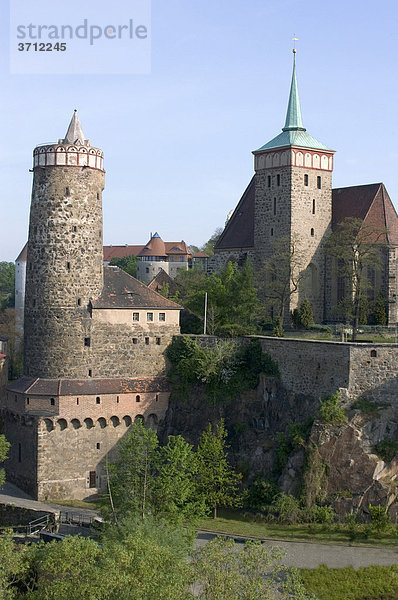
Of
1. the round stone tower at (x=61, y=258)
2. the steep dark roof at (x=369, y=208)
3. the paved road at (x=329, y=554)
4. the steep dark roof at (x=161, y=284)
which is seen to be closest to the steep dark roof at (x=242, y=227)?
the steep dark roof at (x=161, y=284)

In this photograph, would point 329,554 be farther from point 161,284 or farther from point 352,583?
point 161,284

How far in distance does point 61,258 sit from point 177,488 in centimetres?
1524

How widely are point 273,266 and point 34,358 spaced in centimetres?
1793

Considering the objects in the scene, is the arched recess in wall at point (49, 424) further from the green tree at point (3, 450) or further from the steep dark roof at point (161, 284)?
the steep dark roof at point (161, 284)

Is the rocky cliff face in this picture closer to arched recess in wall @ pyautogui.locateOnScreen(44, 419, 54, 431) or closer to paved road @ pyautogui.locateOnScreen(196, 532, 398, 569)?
paved road @ pyautogui.locateOnScreen(196, 532, 398, 569)

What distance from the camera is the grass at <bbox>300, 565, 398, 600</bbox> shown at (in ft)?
104

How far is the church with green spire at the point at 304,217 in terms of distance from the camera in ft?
184

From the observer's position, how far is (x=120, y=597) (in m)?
24.6

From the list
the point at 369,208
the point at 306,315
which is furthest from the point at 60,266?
the point at 369,208

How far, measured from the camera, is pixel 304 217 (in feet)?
186

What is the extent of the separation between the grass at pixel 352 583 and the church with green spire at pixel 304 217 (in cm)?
2419

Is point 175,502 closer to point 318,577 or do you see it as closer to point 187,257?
point 318,577

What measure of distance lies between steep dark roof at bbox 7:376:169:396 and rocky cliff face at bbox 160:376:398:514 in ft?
13.6

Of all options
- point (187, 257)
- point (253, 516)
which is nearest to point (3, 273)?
point (187, 257)
